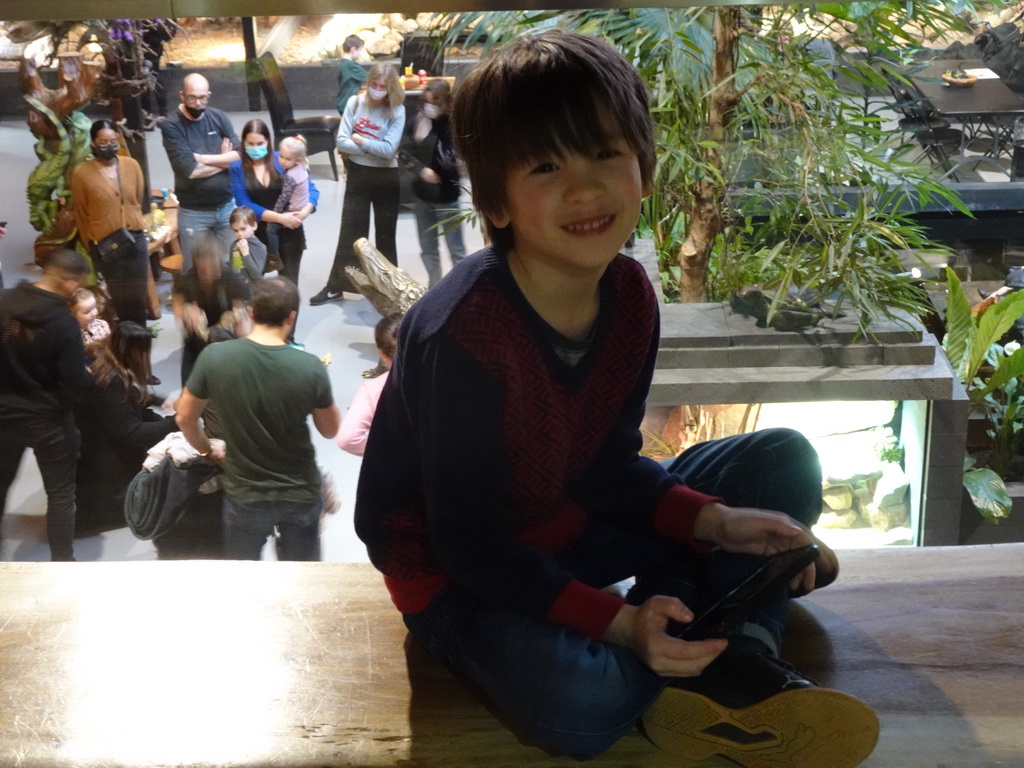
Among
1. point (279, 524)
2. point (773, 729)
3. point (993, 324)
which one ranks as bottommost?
point (279, 524)

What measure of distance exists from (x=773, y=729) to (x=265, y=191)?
60.9 inches

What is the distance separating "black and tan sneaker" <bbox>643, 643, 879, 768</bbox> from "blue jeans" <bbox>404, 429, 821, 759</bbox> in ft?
0.13

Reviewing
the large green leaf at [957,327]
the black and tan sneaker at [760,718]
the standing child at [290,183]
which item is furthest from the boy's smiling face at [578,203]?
the large green leaf at [957,327]

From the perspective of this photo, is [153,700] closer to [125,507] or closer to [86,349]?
[86,349]

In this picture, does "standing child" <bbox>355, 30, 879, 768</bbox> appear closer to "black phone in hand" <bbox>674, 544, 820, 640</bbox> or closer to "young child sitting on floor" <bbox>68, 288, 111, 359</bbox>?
"black phone in hand" <bbox>674, 544, 820, 640</bbox>

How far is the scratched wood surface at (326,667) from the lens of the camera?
1.14m

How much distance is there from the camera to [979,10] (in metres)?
2.06

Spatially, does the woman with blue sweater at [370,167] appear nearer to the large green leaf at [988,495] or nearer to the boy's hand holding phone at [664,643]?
the boy's hand holding phone at [664,643]

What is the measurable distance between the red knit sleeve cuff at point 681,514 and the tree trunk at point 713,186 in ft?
3.44

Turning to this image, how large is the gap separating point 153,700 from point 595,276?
68cm

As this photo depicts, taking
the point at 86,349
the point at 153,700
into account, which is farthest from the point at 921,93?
the point at 86,349

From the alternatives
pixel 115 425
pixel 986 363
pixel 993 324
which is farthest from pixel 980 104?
pixel 115 425

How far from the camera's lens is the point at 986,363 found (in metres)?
3.05

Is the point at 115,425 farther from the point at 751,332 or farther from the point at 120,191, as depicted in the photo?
the point at 751,332
